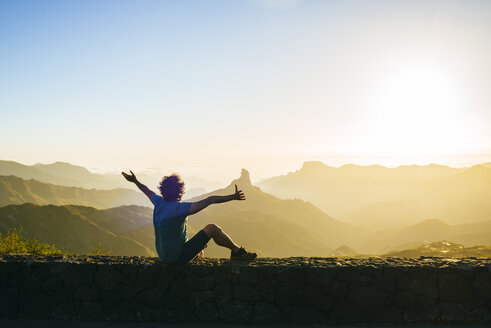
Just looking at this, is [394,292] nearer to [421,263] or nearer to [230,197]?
[421,263]

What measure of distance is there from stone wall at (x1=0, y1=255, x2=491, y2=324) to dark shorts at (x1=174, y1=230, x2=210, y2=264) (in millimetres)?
181

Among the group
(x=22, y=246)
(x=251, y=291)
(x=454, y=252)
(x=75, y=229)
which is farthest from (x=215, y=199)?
(x=75, y=229)

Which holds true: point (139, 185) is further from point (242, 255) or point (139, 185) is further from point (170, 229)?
point (242, 255)

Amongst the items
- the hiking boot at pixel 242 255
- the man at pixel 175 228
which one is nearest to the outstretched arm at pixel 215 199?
the man at pixel 175 228

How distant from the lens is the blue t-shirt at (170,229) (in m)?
6.86

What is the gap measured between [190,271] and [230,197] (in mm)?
1763

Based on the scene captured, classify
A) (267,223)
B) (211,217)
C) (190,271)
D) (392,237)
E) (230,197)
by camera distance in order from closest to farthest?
(230,197)
(190,271)
(211,217)
(267,223)
(392,237)

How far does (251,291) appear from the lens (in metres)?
6.81

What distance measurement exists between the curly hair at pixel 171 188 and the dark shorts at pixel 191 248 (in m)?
0.89

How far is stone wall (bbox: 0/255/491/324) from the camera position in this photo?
6652mm

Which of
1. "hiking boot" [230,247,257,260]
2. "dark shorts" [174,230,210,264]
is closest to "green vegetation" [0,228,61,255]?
"dark shorts" [174,230,210,264]

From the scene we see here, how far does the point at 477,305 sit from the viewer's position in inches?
259

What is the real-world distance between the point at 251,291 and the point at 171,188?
2561 mm

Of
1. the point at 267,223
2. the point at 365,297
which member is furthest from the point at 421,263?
the point at 267,223
